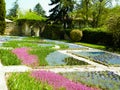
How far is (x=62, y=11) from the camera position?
46.4 metres

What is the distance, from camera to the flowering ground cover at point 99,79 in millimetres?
10219

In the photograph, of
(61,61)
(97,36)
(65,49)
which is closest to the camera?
(61,61)

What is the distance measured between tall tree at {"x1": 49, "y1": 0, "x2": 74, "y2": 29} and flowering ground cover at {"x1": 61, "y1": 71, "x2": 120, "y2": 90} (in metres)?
33.0

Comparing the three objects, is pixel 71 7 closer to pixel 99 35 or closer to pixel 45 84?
pixel 99 35

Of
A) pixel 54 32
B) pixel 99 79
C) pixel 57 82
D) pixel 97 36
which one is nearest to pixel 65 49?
pixel 97 36

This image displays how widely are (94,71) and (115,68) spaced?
73.2 inches

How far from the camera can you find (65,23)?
47.0 meters

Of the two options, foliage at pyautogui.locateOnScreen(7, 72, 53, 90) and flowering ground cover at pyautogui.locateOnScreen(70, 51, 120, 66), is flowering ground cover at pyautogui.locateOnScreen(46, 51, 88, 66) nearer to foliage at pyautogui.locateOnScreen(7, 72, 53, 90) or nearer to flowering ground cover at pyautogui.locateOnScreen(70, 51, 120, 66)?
flowering ground cover at pyautogui.locateOnScreen(70, 51, 120, 66)

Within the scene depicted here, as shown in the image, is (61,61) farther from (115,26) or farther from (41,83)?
(115,26)

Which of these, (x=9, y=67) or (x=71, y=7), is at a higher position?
(x=71, y=7)

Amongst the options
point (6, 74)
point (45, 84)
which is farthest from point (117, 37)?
point (45, 84)

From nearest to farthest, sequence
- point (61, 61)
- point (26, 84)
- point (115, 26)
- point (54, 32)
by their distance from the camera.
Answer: point (26, 84) → point (61, 61) → point (115, 26) → point (54, 32)

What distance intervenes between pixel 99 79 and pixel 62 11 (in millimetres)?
35661

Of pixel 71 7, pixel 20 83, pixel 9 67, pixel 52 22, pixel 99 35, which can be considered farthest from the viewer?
pixel 52 22
